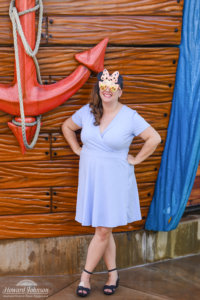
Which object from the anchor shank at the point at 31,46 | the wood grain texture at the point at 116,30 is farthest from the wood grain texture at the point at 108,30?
the anchor shank at the point at 31,46

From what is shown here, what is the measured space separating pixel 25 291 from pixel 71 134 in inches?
38.0

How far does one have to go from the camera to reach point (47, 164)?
2.54m

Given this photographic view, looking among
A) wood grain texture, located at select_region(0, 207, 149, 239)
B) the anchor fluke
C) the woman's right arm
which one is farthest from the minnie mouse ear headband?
wood grain texture, located at select_region(0, 207, 149, 239)

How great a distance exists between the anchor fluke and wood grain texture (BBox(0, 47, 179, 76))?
0.08 m

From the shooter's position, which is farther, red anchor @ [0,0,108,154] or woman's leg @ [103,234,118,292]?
woman's leg @ [103,234,118,292]

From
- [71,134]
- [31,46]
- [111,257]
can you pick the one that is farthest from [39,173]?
[31,46]

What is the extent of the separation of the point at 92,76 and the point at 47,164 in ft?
1.98

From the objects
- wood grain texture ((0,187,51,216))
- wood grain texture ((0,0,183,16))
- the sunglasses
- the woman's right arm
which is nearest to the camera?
the sunglasses

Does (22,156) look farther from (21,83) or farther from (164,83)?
(164,83)

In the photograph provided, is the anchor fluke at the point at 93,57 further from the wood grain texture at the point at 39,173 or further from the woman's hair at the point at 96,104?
the wood grain texture at the point at 39,173

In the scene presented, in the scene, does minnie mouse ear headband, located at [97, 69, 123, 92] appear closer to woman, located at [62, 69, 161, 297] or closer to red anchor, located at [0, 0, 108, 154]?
woman, located at [62, 69, 161, 297]

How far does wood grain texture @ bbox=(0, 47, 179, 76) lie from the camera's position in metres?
2.35

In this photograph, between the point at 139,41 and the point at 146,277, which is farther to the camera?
the point at 146,277

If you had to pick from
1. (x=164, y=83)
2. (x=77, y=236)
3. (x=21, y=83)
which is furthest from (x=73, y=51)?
(x=77, y=236)
